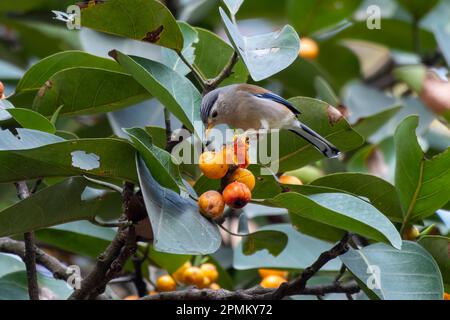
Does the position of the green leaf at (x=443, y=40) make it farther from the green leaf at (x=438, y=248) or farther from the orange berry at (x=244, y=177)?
the orange berry at (x=244, y=177)

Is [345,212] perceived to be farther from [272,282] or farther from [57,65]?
[57,65]

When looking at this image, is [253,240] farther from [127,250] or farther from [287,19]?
[287,19]

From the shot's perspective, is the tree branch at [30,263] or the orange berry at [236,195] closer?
the orange berry at [236,195]

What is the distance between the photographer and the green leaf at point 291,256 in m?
2.18

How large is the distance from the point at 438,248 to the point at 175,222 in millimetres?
652

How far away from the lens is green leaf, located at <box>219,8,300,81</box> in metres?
1.51

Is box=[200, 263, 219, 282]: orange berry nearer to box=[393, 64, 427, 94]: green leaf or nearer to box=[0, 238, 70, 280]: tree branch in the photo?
box=[0, 238, 70, 280]: tree branch

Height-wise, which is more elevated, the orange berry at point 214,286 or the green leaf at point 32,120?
the green leaf at point 32,120

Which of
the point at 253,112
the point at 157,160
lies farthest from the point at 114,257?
the point at 253,112

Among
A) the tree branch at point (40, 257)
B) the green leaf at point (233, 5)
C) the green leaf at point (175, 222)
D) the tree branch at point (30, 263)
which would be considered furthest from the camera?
the tree branch at point (40, 257)

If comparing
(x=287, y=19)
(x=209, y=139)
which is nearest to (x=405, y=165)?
(x=209, y=139)

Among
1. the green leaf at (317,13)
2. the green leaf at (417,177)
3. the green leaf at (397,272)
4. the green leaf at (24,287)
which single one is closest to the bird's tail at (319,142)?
the green leaf at (417,177)

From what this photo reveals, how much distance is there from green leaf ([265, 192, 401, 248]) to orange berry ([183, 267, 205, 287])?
2.46 ft

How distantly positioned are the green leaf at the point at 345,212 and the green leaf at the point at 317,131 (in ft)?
0.99
